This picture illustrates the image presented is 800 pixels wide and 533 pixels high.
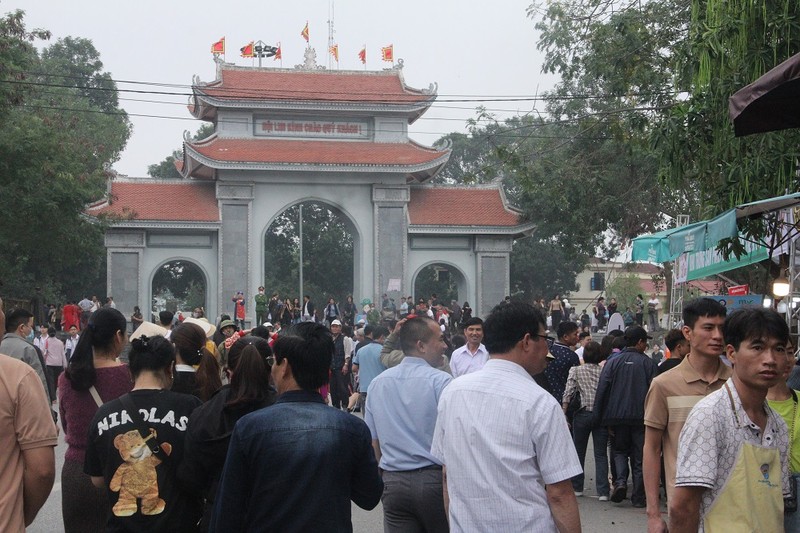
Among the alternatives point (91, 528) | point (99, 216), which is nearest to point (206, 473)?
point (91, 528)

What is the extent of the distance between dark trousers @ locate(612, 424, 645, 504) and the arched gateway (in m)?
25.2

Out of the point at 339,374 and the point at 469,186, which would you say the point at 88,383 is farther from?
the point at 469,186

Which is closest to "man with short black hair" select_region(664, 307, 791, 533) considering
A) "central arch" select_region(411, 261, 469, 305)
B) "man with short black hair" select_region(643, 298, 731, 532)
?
"man with short black hair" select_region(643, 298, 731, 532)

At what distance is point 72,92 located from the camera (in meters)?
56.1

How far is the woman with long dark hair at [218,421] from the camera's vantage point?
189 inches

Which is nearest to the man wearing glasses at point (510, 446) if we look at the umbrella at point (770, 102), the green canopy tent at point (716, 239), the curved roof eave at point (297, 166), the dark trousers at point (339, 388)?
the umbrella at point (770, 102)

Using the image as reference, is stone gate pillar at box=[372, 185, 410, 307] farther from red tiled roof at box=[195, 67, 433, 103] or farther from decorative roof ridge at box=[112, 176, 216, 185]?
decorative roof ridge at box=[112, 176, 216, 185]

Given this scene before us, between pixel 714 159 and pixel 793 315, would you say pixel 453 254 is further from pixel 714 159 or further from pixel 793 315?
pixel 714 159

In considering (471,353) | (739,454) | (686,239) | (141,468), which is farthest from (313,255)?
(739,454)

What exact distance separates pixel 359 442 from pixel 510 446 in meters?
0.58

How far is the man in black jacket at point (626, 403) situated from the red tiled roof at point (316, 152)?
86.4 ft

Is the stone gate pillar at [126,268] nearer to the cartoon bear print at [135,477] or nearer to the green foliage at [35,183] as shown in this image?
the green foliage at [35,183]

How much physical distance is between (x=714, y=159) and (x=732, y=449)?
674 centimetres

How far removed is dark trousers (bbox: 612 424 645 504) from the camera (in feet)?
33.8
